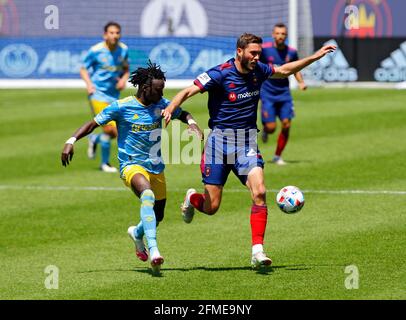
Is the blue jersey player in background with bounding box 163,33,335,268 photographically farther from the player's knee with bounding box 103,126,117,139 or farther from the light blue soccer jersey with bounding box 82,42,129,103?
the light blue soccer jersey with bounding box 82,42,129,103

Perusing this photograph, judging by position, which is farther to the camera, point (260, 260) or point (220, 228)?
point (220, 228)

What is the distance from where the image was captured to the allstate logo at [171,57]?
34.9 metres

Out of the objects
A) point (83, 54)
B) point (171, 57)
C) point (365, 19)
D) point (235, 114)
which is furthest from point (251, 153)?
point (365, 19)

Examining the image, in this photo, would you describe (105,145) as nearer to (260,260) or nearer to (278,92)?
(278,92)

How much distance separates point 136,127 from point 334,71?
24223 mm

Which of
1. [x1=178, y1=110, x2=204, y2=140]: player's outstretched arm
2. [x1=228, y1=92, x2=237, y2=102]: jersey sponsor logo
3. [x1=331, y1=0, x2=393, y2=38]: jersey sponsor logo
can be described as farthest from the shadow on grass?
[x1=331, y1=0, x2=393, y2=38]: jersey sponsor logo

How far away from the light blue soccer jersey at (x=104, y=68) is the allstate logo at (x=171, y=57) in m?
14.7

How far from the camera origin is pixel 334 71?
115 ft

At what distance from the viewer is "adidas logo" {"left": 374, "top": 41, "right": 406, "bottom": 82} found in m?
34.4

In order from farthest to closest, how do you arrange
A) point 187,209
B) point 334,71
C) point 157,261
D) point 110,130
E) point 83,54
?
point 83,54, point 334,71, point 110,130, point 187,209, point 157,261

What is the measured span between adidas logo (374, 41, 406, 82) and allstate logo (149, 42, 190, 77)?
6.47 m

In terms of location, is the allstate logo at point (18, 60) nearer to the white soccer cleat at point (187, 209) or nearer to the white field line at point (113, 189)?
the white field line at point (113, 189)
